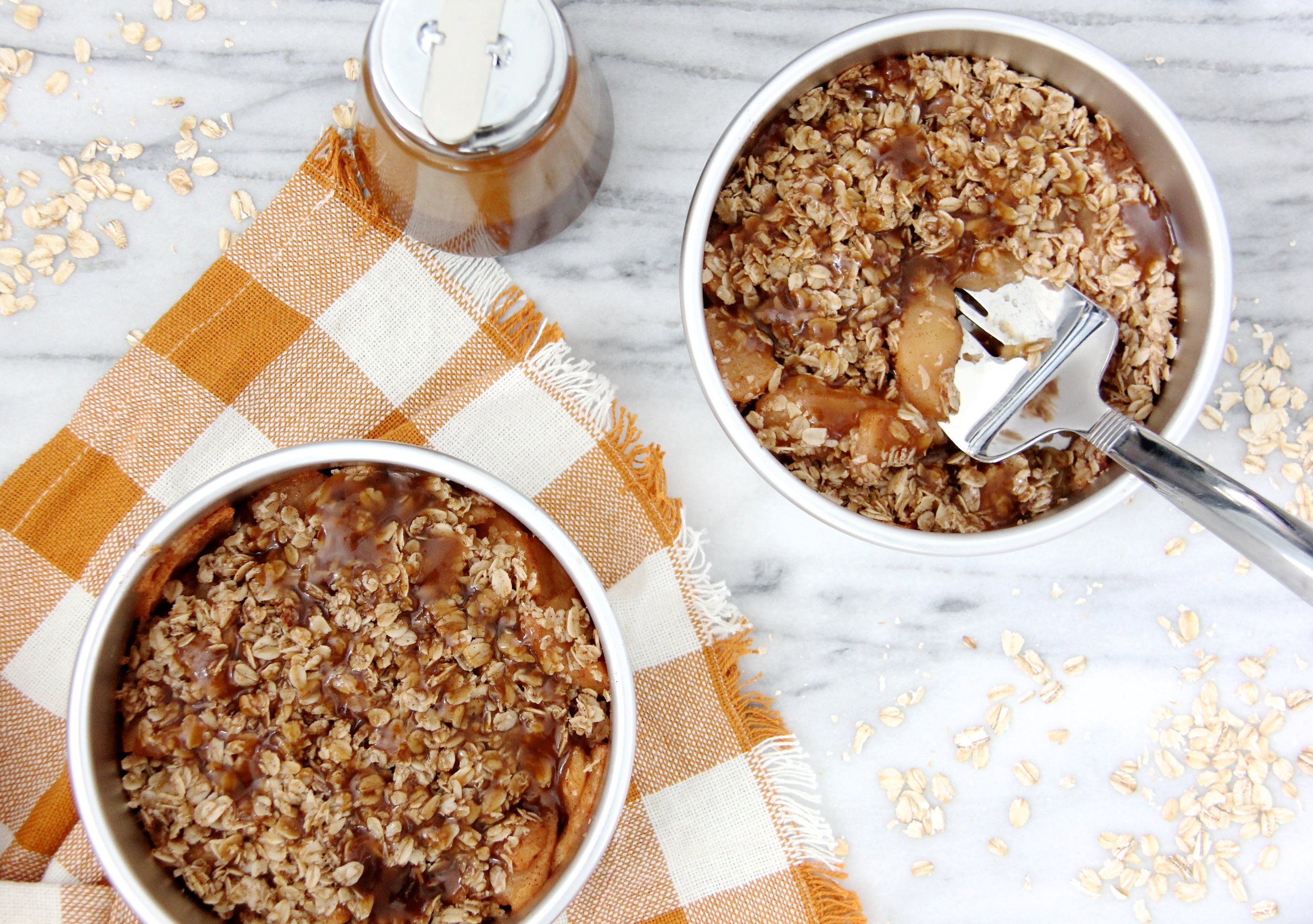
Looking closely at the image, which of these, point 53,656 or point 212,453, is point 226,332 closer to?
point 212,453

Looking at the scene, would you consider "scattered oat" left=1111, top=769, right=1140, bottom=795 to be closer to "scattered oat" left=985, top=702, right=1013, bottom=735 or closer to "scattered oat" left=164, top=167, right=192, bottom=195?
"scattered oat" left=985, top=702, right=1013, bottom=735

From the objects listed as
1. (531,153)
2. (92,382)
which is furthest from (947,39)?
(92,382)

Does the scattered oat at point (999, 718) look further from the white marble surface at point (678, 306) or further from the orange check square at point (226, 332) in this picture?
the orange check square at point (226, 332)

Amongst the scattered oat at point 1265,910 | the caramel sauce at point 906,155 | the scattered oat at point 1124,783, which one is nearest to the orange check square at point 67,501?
the caramel sauce at point 906,155

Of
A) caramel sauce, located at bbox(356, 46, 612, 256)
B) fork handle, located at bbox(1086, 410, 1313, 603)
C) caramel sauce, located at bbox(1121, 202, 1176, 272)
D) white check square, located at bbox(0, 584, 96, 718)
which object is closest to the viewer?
fork handle, located at bbox(1086, 410, 1313, 603)

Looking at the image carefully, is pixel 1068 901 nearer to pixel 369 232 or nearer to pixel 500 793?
pixel 500 793

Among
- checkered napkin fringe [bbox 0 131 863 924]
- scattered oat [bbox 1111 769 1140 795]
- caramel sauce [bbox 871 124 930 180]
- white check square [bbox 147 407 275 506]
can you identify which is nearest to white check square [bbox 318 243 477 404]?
checkered napkin fringe [bbox 0 131 863 924]

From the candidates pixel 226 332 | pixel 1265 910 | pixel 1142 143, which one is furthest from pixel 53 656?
pixel 1265 910
